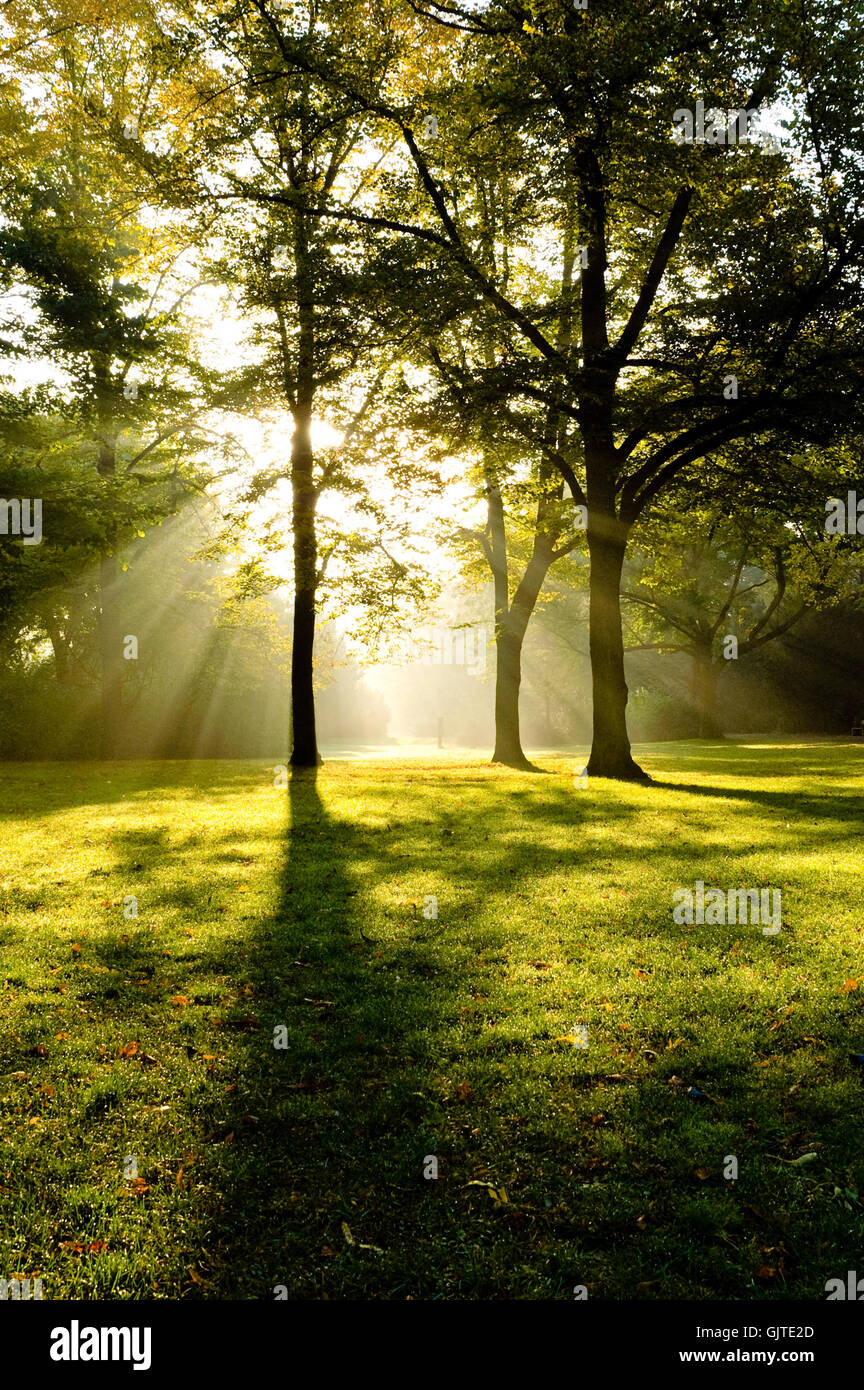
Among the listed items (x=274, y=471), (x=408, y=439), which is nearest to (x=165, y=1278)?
(x=408, y=439)

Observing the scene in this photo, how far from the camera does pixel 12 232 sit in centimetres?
1939

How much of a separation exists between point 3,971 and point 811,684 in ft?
151

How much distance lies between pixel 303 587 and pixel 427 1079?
51.8 feet

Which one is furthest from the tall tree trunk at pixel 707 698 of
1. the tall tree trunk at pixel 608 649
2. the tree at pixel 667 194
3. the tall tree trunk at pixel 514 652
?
the tree at pixel 667 194

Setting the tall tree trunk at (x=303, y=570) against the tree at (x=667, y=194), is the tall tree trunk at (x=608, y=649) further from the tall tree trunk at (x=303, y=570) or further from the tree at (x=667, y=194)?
the tall tree trunk at (x=303, y=570)

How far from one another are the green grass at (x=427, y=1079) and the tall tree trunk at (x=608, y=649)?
7.72 meters

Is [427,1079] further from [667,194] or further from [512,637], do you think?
[512,637]

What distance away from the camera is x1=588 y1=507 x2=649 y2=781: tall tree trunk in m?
16.7

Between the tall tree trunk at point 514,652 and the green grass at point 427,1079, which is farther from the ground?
the tall tree trunk at point 514,652

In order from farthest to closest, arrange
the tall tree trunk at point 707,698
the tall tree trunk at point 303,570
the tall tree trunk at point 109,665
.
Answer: the tall tree trunk at point 707,698 → the tall tree trunk at point 109,665 → the tall tree trunk at point 303,570

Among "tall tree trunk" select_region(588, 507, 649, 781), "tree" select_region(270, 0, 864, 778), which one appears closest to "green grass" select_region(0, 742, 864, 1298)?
"tall tree trunk" select_region(588, 507, 649, 781)

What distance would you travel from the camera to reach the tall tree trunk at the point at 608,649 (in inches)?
658

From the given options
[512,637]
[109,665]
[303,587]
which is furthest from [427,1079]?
[109,665]

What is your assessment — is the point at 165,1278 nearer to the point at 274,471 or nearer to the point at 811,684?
the point at 274,471
